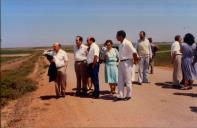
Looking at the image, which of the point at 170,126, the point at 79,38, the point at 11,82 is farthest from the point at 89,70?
the point at 11,82

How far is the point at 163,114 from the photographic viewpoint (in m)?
11.1

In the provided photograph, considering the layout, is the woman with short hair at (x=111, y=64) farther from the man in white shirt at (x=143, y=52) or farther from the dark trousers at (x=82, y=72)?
the man in white shirt at (x=143, y=52)

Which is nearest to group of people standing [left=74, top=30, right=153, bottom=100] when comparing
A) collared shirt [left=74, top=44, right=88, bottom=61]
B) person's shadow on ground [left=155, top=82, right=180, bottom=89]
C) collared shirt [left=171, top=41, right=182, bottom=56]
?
collared shirt [left=74, top=44, right=88, bottom=61]

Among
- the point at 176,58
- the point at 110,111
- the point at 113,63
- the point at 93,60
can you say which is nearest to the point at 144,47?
the point at 176,58

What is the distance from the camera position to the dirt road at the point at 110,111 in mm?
10508

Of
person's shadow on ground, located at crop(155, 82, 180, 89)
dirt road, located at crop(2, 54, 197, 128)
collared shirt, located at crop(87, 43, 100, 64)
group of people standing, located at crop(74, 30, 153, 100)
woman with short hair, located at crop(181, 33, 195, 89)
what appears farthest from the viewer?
person's shadow on ground, located at crop(155, 82, 180, 89)

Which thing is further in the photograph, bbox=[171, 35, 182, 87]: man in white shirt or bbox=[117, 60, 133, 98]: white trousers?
bbox=[171, 35, 182, 87]: man in white shirt

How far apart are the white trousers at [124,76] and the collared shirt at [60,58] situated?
2.01m

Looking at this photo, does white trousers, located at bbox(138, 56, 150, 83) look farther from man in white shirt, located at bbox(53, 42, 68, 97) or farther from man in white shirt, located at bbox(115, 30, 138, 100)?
man in white shirt, located at bbox(115, 30, 138, 100)

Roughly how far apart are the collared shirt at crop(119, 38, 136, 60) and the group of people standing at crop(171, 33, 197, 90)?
2878 millimetres

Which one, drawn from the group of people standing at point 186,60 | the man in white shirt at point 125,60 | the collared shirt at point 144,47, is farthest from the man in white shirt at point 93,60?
the collared shirt at point 144,47

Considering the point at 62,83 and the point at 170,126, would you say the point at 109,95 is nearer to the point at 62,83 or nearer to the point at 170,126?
the point at 62,83

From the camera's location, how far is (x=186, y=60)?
15508 millimetres

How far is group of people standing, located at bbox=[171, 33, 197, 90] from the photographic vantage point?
15.2 meters
